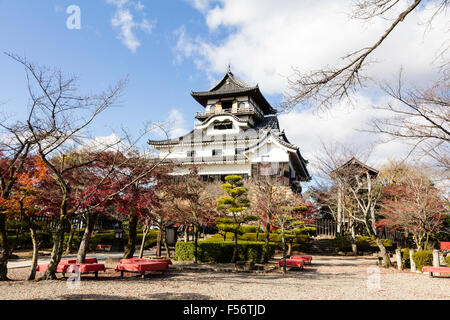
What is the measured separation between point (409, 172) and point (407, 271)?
5.88 m

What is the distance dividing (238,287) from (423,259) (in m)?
8.37

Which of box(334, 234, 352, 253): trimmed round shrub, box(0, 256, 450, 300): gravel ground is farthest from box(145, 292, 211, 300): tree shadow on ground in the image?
box(334, 234, 352, 253): trimmed round shrub

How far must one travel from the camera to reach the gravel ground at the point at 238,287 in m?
7.07

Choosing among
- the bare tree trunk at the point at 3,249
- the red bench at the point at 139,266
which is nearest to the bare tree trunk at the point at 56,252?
the bare tree trunk at the point at 3,249

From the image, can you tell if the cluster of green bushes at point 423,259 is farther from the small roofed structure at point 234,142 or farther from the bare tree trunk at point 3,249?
the bare tree trunk at point 3,249

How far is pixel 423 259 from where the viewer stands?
39.7 feet

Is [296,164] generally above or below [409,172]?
above

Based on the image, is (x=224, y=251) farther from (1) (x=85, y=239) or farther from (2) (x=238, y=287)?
(1) (x=85, y=239)

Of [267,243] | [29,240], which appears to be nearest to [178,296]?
[267,243]

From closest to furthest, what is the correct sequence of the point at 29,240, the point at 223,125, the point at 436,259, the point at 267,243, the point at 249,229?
the point at 436,259
the point at 267,243
the point at 29,240
the point at 249,229
the point at 223,125
